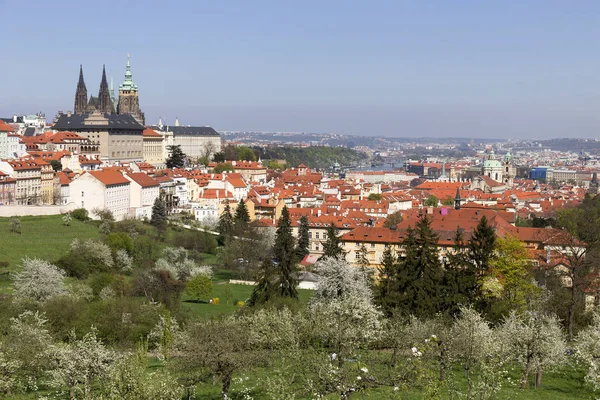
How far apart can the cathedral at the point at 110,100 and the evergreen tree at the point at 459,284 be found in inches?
4410

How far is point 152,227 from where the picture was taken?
77.6m

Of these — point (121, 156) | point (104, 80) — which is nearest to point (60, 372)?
point (121, 156)

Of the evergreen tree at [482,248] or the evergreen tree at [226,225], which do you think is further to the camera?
the evergreen tree at [226,225]

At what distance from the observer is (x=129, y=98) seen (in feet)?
501

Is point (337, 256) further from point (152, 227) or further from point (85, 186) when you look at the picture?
point (85, 186)

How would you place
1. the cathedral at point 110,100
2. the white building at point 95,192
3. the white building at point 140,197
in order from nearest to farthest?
1. the white building at point 95,192
2. the white building at point 140,197
3. the cathedral at point 110,100

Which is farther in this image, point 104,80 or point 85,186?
point 104,80

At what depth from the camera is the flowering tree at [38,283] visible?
41.8 metres

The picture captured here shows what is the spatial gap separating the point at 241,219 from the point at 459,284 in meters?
42.3

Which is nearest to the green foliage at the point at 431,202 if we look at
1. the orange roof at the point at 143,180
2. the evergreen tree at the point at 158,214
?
the orange roof at the point at 143,180

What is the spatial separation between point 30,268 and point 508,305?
77.9 ft

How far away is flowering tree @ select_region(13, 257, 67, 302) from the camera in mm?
41781

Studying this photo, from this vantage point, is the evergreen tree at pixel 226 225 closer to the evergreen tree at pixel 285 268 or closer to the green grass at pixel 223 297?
the green grass at pixel 223 297

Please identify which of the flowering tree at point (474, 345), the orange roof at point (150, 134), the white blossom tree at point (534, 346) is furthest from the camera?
the orange roof at point (150, 134)
